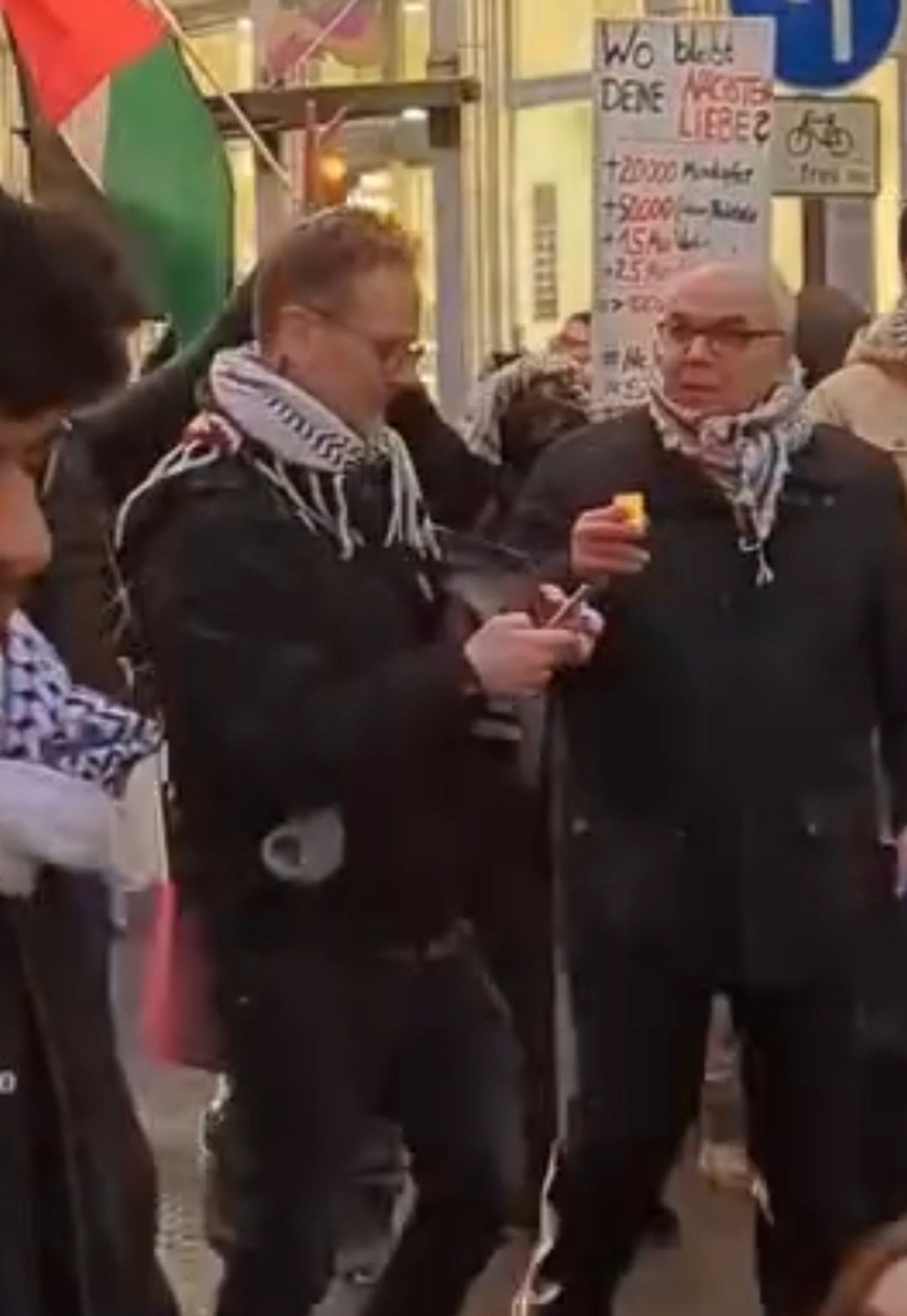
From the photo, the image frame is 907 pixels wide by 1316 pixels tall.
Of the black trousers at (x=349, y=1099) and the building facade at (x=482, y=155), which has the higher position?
the black trousers at (x=349, y=1099)

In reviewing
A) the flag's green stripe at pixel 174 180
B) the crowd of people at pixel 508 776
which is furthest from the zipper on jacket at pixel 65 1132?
the flag's green stripe at pixel 174 180

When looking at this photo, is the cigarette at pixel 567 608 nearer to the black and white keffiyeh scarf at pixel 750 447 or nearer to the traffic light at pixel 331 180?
the black and white keffiyeh scarf at pixel 750 447

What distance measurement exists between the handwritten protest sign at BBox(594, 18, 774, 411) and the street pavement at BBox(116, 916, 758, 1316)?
5.41 ft

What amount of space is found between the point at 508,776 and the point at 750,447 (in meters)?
0.65

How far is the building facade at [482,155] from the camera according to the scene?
1784cm

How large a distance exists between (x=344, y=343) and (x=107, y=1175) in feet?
6.71

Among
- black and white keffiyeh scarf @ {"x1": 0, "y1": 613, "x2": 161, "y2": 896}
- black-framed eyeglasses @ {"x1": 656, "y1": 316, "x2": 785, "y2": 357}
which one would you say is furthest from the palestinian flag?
black and white keffiyeh scarf @ {"x1": 0, "y1": 613, "x2": 161, "y2": 896}

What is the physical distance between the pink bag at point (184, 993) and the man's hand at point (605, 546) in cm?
78

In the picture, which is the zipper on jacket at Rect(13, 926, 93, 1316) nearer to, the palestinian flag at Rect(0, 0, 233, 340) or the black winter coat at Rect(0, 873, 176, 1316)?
the black winter coat at Rect(0, 873, 176, 1316)

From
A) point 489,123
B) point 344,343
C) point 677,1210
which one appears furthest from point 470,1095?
point 489,123

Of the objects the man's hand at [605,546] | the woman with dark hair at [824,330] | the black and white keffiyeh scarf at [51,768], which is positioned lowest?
the woman with dark hair at [824,330]

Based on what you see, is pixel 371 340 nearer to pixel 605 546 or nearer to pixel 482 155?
pixel 605 546

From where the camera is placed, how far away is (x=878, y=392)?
24.4 ft

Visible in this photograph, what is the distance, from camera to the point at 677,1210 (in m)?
7.52
